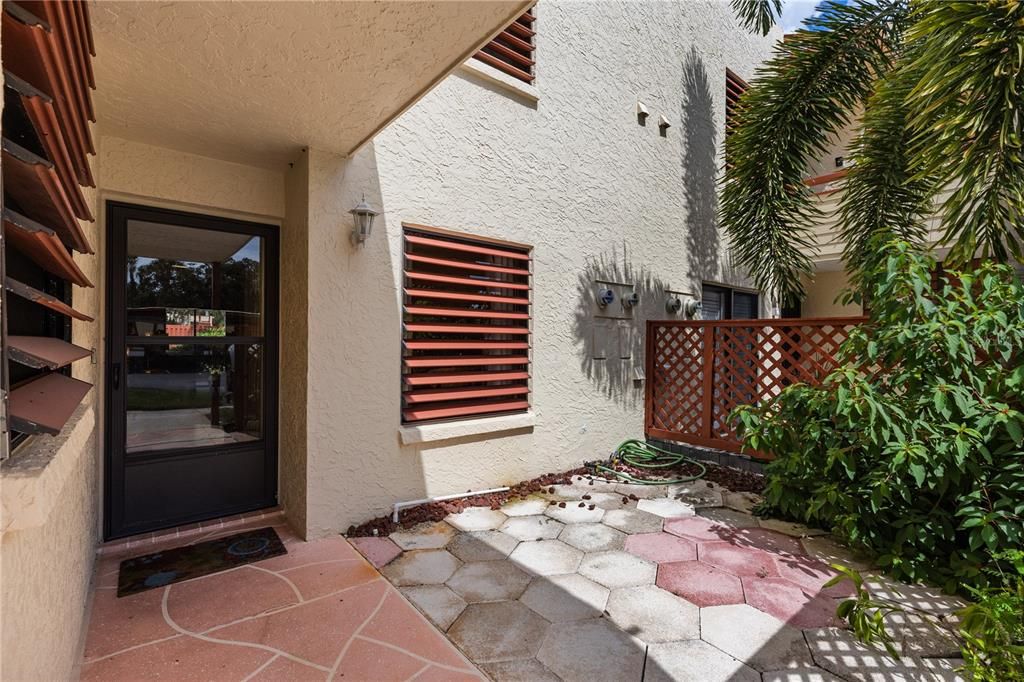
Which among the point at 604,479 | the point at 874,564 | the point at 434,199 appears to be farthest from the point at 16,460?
the point at 604,479

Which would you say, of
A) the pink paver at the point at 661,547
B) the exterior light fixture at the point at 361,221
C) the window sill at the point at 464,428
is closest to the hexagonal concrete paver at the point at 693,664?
the pink paver at the point at 661,547

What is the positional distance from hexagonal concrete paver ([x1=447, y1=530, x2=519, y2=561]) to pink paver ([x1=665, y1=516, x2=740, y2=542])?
141cm

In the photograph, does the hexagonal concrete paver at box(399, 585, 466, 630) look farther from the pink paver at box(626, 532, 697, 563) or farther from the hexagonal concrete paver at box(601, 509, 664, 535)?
the hexagonal concrete paver at box(601, 509, 664, 535)

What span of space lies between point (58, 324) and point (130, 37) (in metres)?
1.56

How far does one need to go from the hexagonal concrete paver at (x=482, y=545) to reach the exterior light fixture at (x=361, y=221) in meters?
2.59

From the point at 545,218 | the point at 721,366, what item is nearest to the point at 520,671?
the point at 545,218

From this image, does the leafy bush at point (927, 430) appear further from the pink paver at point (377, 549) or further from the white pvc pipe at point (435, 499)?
the pink paver at point (377, 549)

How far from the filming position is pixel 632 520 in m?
4.29

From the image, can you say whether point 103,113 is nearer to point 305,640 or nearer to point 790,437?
point 305,640

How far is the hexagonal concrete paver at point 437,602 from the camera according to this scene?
9.11 feet

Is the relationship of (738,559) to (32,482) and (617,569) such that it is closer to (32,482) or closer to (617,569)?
(617,569)

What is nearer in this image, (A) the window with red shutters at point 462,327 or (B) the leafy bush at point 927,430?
(B) the leafy bush at point 927,430

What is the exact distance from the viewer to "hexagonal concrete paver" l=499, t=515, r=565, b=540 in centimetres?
391

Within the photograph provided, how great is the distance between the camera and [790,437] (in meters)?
4.15
